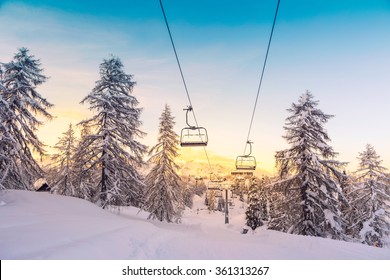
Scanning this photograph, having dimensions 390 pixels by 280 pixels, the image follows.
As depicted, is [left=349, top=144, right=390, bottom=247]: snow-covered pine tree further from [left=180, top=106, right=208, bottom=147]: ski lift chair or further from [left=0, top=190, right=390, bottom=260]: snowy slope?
[left=180, top=106, right=208, bottom=147]: ski lift chair

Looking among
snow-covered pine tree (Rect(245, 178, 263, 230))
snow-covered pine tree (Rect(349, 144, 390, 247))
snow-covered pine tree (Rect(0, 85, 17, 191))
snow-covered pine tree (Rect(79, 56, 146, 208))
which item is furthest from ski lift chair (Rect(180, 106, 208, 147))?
snow-covered pine tree (Rect(245, 178, 263, 230))

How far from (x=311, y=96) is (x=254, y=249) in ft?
46.1

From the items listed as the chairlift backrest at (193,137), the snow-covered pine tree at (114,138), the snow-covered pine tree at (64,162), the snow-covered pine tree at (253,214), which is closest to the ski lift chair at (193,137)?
the chairlift backrest at (193,137)

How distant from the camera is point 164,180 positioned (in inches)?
1009

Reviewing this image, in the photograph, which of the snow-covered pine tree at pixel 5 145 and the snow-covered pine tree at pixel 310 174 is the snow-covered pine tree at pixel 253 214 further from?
the snow-covered pine tree at pixel 5 145

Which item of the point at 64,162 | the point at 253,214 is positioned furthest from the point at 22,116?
the point at 253,214

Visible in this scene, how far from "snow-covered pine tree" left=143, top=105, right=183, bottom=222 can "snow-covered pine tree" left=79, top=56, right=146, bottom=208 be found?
3.71 m

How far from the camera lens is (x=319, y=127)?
20.6 metres

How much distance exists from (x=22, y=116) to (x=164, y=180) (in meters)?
12.8

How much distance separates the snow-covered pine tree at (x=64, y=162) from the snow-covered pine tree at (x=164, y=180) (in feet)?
45.0

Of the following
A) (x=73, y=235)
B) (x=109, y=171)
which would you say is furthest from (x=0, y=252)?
(x=109, y=171)

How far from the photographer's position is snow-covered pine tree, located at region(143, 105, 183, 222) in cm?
2512
